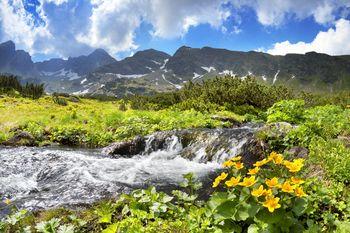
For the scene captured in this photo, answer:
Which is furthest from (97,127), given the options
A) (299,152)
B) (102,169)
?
(299,152)

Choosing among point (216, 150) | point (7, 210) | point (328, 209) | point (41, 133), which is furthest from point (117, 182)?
point (41, 133)

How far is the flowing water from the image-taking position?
12.5 meters

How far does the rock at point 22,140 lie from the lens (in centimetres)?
2484

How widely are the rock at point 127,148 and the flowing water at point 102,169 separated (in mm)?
405

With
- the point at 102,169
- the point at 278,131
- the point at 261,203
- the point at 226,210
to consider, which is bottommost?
the point at 102,169

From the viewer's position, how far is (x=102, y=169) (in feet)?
53.6

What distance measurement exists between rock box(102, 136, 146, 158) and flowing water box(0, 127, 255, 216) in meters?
0.40

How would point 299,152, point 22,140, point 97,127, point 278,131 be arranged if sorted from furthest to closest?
point 97,127
point 22,140
point 278,131
point 299,152

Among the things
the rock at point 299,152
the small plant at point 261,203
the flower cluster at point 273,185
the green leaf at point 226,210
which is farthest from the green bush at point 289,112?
the green leaf at point 226,210

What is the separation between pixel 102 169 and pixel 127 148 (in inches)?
233

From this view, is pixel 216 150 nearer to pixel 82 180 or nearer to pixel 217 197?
pixel 82 180

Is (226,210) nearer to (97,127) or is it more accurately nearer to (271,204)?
(271,204)

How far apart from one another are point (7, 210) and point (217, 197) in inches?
277

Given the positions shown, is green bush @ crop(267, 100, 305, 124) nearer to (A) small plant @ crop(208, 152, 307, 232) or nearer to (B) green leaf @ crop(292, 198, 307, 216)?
(A) small plant @ crop(208, 152, 307, 232)
